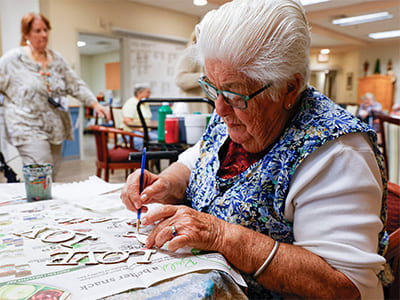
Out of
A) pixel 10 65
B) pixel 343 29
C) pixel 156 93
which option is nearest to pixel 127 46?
pixel 156 93


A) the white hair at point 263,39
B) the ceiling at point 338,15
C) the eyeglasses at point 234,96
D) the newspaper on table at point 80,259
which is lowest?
the newspaper on table at point 80,259

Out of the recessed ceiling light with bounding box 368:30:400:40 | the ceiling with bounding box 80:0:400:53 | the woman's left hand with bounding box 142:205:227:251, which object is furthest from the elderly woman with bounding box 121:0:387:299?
the recessed ceiling light with bounding box 368:30:400:40

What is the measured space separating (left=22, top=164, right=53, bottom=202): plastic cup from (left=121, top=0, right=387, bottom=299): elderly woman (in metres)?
0.37

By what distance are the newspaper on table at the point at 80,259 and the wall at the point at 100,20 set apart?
217 inches

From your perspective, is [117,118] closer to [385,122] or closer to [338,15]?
[385,122]

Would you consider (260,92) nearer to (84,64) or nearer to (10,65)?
(10,65)

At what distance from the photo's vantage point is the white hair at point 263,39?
779 millimetres

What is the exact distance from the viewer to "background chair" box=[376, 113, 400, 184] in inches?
82.2

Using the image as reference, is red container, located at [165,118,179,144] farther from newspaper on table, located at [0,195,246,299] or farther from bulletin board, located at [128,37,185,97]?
bulletin board, located at [128,37,185,97]

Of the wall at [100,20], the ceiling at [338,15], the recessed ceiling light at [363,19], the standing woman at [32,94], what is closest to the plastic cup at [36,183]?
the standing woman at [32,94]

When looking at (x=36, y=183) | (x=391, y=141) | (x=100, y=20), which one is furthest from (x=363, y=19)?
(x=36, y=183)

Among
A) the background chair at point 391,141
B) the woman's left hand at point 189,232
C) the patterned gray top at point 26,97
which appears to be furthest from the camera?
the patterned gray top at point 26,97

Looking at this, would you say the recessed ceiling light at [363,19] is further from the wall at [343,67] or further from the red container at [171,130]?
the red container at [171,130]

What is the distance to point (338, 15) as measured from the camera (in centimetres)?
759
